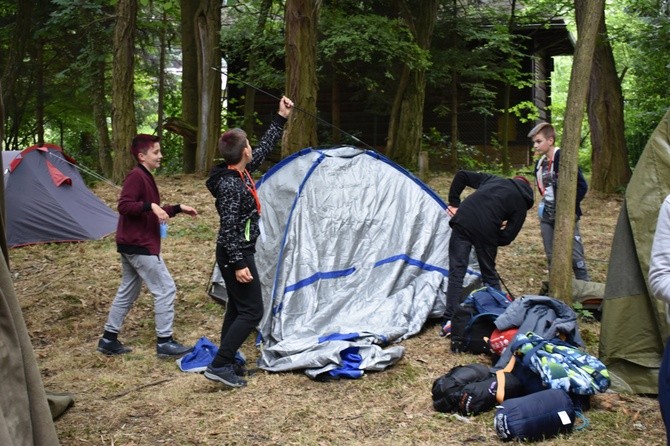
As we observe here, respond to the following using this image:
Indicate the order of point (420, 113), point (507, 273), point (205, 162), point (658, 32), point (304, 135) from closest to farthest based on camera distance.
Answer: point (507, 273) → point (304, 135) → point (658, 32) → point (205, 162) → point (420, 113)

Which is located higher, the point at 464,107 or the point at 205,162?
the point at 464,107

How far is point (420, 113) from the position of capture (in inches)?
594

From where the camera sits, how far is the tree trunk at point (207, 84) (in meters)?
13.6

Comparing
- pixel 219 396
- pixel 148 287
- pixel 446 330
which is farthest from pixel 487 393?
pixel 148 287

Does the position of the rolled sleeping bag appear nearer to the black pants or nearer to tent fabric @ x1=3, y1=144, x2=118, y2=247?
the black pants

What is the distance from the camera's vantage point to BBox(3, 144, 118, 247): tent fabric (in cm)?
999

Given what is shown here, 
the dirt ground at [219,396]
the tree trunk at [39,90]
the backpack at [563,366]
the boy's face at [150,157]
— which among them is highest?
the tree trunk at [39,90]

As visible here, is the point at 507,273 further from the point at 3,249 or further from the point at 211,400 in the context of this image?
the point at 3,249

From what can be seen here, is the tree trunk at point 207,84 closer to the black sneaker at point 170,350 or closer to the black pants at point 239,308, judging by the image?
the black sneaker at point 170,350

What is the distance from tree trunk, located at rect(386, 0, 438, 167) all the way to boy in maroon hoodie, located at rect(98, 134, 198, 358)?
942cm

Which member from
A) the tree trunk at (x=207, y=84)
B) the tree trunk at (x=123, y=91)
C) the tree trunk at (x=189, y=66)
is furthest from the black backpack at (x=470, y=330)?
the tree trunk at (x=189, y=66)

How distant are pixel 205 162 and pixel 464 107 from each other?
8260 millimetres

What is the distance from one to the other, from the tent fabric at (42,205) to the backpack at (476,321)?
19.5 ft

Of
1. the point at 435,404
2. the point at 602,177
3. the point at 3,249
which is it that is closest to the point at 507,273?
the point at 435,404
